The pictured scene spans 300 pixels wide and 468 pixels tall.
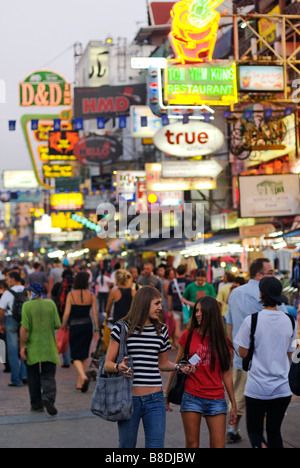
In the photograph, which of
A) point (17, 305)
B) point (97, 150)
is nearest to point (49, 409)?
point (17, 305)

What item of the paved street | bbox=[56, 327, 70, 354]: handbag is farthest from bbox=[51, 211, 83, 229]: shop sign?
the paved street

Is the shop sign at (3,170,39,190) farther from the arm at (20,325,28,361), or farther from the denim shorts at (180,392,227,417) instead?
the denim shorts at (180,392,227,417)

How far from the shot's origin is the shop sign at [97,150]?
34.3 m

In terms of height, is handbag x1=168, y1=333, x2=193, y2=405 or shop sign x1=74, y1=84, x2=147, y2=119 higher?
shop sign x1=74, y1=84, x2=147, y2=119

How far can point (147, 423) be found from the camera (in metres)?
5.97

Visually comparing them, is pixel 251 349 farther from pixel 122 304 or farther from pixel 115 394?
pixel 122 304

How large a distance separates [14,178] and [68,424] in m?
46.0

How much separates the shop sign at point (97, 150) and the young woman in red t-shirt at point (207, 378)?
92.0 ft

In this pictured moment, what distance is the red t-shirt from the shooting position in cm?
621

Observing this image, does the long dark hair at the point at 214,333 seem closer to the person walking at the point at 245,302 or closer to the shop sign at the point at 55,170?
the person walking at the point at 245,302

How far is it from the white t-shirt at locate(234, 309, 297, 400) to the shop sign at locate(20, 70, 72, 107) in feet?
65.2

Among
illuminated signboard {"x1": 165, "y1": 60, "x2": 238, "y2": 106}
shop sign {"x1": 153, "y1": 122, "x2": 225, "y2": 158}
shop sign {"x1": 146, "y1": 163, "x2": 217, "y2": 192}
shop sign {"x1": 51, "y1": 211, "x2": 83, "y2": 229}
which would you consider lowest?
shop sign {"x1": 51, "y1": 211, "x2": 83, "y2": 229}

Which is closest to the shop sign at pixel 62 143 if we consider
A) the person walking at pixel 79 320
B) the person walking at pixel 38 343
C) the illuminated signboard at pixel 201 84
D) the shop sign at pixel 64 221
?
the shop sign at pixel 64 221
